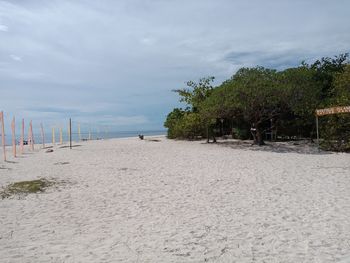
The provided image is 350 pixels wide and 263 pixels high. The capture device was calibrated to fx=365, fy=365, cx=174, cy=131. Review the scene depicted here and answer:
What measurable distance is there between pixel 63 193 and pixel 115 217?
8.61 feet

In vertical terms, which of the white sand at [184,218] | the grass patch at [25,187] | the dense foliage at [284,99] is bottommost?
the white sand at [184,218]

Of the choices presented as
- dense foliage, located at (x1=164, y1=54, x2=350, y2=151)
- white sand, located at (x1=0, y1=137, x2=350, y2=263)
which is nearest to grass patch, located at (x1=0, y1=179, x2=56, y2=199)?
white sand, located at (x1=0, y1=137, x2=350, y2=263)

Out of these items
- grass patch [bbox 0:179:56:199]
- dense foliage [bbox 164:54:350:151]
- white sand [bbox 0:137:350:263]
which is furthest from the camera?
dense foliage [bbox 164:54:350:151]

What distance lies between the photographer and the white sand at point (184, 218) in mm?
4504

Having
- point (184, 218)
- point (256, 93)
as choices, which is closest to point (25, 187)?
point (184, 218)

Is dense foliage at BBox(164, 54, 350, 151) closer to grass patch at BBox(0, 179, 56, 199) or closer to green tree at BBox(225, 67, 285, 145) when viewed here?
green tree at BBox(225, 67, 285, 145)

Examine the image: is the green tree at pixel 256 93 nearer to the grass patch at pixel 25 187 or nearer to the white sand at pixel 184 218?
the white sand at pixel 184 218

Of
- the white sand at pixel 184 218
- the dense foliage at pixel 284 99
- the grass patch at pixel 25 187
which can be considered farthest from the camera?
the dense foliage at pixel 284 99

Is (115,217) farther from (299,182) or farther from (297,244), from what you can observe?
(299,182)

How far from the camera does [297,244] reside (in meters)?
4.68

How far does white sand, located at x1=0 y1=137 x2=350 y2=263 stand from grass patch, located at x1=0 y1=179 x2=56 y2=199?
0.43 meters

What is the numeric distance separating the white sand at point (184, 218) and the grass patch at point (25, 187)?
0.43 m

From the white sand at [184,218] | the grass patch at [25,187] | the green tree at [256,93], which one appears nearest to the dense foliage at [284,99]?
the green tree at [256,93]

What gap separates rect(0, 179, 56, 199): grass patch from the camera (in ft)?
27.6
